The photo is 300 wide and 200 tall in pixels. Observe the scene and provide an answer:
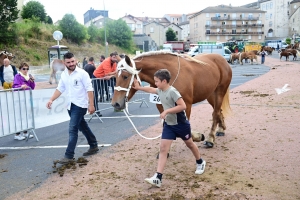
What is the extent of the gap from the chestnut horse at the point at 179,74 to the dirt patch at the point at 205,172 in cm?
77

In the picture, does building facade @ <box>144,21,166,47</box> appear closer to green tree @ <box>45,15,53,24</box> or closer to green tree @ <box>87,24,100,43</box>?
green tree @ <box>87,24,100,43</box>

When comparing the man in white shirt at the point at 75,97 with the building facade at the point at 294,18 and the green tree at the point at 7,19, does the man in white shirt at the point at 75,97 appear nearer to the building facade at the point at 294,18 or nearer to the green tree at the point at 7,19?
the green tree at the point at 7,19

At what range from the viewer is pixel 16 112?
23.0 ft

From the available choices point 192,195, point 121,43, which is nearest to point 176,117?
point 192,195

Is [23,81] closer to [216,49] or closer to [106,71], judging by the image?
[106,71]

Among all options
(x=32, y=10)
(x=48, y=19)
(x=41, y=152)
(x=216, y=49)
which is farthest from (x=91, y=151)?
(x=48, y=19)

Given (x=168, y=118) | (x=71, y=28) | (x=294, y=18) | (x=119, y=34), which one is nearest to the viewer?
(x=168, y=118)

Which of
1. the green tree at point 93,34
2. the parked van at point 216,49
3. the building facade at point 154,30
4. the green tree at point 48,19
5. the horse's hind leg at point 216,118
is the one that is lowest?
the horse's hind leg at point 216,118

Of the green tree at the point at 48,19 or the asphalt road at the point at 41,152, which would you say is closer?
the asphalt road at the point at 41,152

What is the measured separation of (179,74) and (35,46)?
1573 inches

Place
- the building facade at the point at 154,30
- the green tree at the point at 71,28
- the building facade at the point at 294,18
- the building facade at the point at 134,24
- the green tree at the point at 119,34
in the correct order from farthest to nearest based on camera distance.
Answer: the building facade at the point at 134,24 → the building facade at the point at 154,30 → the building facade at the point at 294,18 → the green tree at the point at 119,34 → the green tree at the point at 71,28

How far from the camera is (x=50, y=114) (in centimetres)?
853

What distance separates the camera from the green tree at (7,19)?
3622cm

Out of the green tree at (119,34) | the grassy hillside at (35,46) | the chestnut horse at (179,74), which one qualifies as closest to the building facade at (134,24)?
the green tree at (119,34)
